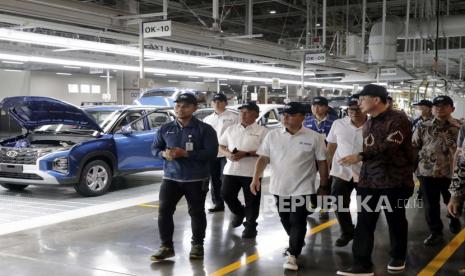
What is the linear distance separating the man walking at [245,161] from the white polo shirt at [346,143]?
95cm

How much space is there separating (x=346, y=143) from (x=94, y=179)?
5348 millimetres

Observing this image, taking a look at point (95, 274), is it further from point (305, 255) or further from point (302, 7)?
point (302, 7)

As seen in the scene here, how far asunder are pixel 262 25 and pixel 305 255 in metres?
18.7

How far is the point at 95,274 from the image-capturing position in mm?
4875

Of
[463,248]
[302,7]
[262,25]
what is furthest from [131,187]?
[262,25]

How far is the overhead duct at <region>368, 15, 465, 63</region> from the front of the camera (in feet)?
48.1

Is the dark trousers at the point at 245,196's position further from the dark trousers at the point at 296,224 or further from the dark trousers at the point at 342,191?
the dark trousers at the point at 296,224

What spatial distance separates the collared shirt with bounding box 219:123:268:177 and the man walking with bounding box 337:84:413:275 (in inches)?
67.5

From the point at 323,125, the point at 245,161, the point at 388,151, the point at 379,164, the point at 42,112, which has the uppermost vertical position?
the point at 42,112

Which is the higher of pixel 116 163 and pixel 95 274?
pixel 116 163

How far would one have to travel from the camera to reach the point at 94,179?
9273 millimetres

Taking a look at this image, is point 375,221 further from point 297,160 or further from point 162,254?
point 162,254

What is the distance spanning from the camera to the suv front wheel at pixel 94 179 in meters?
9.03

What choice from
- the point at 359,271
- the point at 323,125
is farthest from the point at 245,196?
the point at 359,271
